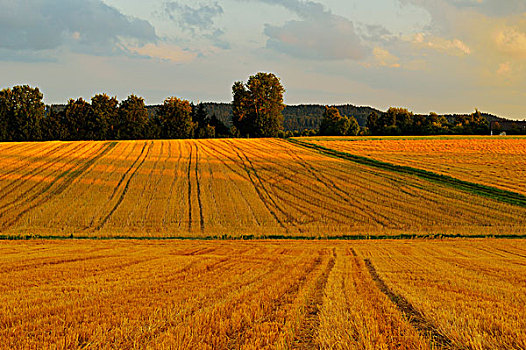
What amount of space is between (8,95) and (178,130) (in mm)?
38296

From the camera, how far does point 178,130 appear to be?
101 m

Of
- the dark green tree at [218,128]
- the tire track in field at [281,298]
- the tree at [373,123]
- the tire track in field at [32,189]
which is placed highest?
the tree at [373,123]

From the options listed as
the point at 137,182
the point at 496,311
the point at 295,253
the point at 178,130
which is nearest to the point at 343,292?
the point at 496,311

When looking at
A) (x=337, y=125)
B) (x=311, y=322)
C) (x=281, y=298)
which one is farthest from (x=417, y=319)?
(x=337, y=125)

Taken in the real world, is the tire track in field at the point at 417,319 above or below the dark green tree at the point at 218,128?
below

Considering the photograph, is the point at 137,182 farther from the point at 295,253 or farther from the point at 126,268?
the point at 126,268

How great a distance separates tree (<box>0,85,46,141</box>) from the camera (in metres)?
93.1

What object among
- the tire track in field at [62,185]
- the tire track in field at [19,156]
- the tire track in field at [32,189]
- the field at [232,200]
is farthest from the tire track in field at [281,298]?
the tire track in field at [19,156]

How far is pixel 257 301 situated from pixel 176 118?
96.6 meters

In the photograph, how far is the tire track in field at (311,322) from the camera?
5402mm

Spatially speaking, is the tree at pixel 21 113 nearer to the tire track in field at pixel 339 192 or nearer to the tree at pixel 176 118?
the tree at pixel 176 118

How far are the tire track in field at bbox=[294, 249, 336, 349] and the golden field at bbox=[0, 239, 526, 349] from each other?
0.02 m

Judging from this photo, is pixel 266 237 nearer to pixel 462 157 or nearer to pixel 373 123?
pixel 462 157

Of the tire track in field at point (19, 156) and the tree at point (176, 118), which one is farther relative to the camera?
the tree at point (176, 118)
